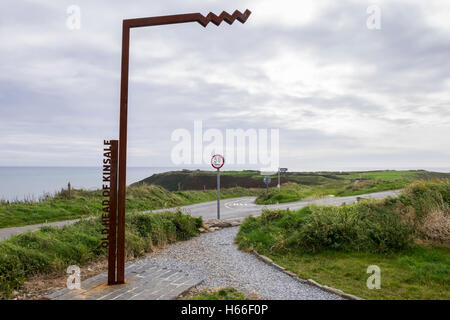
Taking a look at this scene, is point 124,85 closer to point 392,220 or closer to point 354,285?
point 354,285

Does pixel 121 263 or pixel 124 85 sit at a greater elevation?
pixel 124 85

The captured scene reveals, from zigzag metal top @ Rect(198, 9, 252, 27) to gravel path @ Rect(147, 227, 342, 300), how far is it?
14.9 ft

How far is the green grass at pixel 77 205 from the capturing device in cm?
1373

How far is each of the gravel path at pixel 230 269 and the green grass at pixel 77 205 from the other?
3540 millimetres

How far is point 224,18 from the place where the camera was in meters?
5.86

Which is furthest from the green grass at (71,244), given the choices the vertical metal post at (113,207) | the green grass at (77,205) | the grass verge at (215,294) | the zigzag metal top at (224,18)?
the zigzag metal top at (224,18)

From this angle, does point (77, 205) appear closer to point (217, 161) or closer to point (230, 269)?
point (217, 161)

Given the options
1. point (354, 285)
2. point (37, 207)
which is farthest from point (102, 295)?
point (37, 207)

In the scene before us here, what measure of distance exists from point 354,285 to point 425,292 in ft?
3.39

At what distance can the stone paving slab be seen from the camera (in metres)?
4.67

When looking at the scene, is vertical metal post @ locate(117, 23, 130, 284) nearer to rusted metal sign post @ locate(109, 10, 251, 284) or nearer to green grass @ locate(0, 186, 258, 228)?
rusted metal sign post @ locate(109, 10, 251, 284)

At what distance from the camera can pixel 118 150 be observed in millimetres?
5426

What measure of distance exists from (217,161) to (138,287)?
838 centimetres
